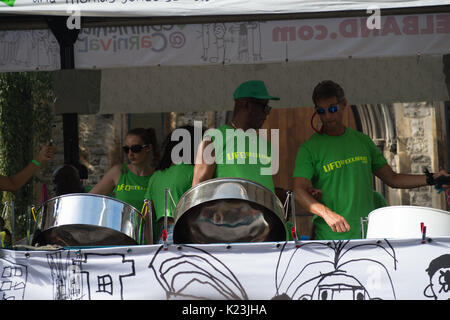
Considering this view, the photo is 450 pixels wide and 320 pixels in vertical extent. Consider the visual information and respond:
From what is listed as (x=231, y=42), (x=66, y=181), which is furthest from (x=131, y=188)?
(x=231, y=42)

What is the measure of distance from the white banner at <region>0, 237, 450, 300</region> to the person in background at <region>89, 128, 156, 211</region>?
999 millimetres

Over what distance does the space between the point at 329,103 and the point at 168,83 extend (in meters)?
1.28

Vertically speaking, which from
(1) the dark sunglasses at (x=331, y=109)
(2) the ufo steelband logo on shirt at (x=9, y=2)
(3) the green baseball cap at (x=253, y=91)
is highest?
(2) the ufo steelband logo on shirt at (x=9, y=2)

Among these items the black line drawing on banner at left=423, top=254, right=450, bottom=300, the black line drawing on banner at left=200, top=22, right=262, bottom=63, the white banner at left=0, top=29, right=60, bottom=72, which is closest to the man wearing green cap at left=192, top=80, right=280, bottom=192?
the black line drawing on banner at left=423, top=254, right=450, bottom=300

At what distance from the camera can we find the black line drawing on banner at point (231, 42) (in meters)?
3.54

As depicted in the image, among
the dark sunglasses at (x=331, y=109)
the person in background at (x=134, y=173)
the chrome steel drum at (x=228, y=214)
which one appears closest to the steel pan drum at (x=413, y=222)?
the chrome steel drum at (x=228, y=214)

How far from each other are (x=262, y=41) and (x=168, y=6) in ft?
3.31

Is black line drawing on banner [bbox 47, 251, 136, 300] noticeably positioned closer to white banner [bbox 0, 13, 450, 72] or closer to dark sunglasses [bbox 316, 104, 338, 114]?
dark sunglasses [bbox 316, 104, 338, 114]

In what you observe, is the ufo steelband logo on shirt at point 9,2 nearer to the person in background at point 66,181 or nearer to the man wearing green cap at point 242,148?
the man wearing green cap at point 242,148

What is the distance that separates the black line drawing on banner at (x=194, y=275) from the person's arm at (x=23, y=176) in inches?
54.6

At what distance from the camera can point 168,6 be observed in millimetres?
2613

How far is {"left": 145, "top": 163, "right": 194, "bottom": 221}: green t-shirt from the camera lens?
9.81 ft
